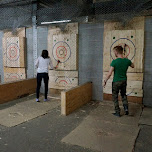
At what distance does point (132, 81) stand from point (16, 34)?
3825 mm

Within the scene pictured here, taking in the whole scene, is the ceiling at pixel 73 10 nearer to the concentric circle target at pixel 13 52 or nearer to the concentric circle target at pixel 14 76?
the concentric circle target at pixel 13 52

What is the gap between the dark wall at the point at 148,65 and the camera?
363 centimetres

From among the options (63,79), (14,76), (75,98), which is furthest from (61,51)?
(14,76)

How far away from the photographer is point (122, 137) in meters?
2.40

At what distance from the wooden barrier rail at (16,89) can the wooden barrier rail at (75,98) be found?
171cm

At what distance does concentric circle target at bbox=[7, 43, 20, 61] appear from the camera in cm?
527

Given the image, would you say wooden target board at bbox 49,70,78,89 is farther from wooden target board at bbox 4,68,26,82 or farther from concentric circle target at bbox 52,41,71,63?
wooden target board at bbox 4,68,26,82

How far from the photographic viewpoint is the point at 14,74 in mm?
5441

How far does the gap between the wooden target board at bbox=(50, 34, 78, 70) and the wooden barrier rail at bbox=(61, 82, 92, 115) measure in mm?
751

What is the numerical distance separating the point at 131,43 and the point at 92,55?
0.98 metres

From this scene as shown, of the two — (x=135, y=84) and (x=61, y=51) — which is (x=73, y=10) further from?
(x=135, y=84)

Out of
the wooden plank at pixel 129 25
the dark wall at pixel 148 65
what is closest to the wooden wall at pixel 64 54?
the wooden plank at pixel 129 25

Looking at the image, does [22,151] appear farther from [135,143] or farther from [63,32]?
[63,32]

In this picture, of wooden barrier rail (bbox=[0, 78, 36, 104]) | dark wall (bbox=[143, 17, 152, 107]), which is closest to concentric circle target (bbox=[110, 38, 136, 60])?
dark wall (bbox=[143, 17, 152, 107])
